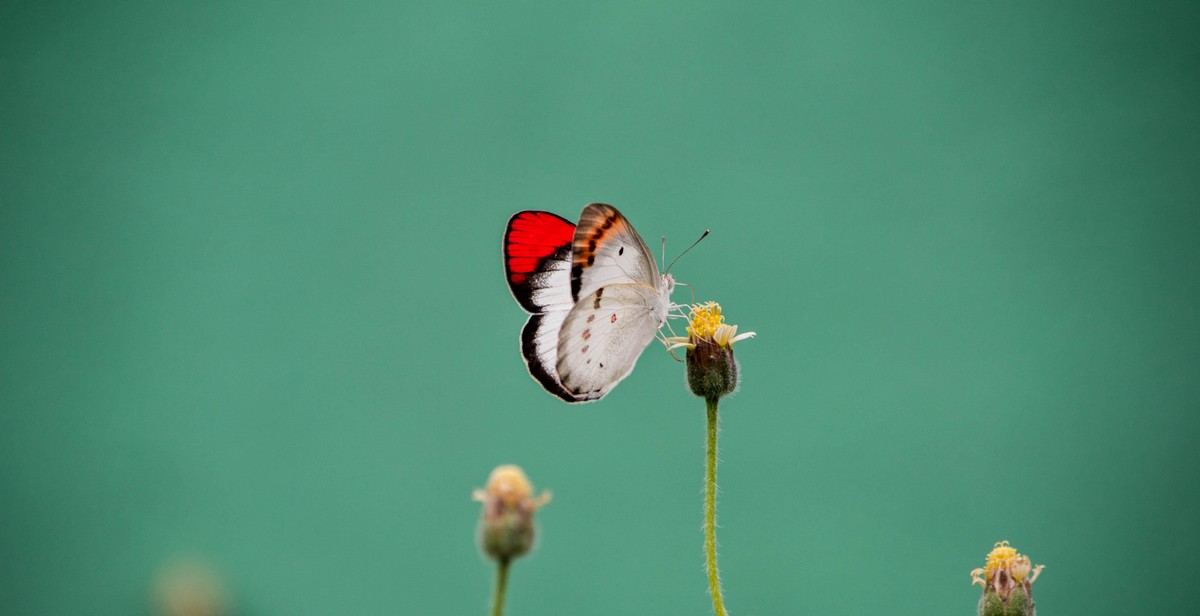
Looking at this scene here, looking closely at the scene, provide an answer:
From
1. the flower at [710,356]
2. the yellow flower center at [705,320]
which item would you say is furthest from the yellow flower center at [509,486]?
the yellow flower center at [705,320]

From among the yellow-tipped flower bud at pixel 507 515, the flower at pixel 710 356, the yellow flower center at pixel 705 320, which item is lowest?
the yellow-tipped flower bud at pixel 507 515

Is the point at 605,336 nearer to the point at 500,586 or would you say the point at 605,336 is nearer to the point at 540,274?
the point at 540,274

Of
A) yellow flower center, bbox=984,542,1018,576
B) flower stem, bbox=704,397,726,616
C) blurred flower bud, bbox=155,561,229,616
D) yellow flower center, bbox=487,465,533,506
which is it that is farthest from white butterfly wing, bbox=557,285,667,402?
blurred flower bud, bbox=155,561,229,616

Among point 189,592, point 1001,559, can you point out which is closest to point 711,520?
point 1001,559

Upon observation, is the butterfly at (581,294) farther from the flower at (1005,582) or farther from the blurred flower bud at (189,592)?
the blurred flower bud at (189,592)

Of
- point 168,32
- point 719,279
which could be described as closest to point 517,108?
point 719,279

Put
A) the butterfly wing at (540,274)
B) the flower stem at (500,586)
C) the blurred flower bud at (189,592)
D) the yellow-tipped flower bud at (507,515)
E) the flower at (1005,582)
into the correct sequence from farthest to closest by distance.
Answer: the blurred flower bud at (189,592) < the butterfly wing at (540,274) < the flower at (1005,582) < the yellow-tipped flower bud at (507,515) < the flower stem at (500,586)
